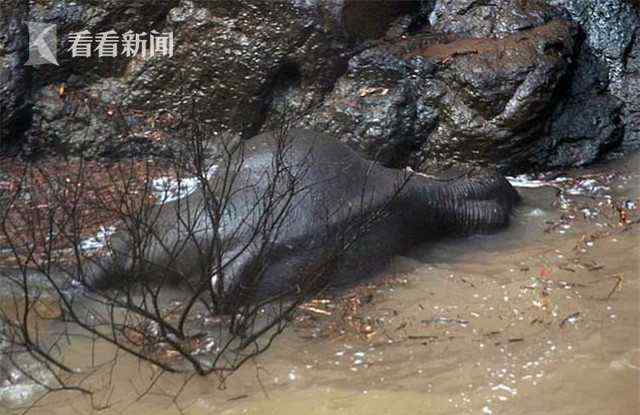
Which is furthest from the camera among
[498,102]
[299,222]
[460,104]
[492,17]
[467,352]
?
[492,17]

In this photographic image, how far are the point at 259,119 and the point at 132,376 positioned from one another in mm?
3307

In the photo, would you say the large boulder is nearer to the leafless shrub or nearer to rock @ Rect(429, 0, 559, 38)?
rock @ Rect(429, 0, 559, 38)

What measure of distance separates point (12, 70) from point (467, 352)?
4666mm

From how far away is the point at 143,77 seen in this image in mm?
7277

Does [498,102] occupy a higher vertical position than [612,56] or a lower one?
lower

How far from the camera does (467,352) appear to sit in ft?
14.4

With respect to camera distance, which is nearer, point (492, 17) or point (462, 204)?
point (462, 204)

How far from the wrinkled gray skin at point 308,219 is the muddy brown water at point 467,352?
267 mm

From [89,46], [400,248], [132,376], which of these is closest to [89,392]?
[132,376]

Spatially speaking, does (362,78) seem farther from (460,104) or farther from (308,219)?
(308,219)

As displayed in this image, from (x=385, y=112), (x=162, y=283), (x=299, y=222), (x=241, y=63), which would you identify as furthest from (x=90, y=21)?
(x=162, y=283)

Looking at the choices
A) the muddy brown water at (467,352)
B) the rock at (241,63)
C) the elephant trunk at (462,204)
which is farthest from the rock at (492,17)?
the muddy brown water at (467,352)

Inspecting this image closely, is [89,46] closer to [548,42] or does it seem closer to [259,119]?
[259,119]

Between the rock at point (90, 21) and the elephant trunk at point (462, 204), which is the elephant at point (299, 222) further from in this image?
the rock at point (90, 21)
